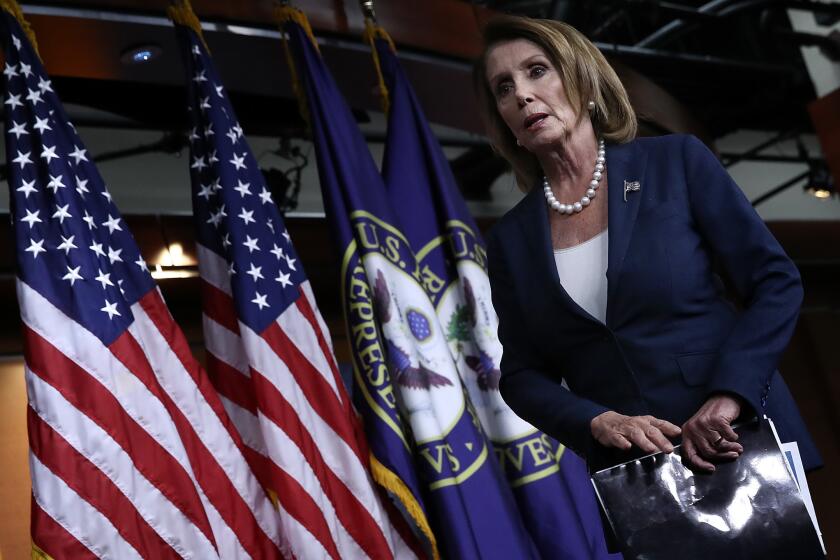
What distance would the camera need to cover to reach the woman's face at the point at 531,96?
66.9 inches

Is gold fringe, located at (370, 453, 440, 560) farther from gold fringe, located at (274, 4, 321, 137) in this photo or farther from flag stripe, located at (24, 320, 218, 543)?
gold fringe, located at (274, 4, 321, 137)

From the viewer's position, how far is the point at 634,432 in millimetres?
1428

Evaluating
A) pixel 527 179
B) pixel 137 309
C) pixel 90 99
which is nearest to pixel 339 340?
pixel 90 99

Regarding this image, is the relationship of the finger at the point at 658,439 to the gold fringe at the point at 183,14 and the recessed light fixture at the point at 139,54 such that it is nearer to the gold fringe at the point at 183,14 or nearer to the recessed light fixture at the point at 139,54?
the gold fringe at the point at 183,14

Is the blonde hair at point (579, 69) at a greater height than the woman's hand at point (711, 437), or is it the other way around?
the blonde hair at point (579, 69)

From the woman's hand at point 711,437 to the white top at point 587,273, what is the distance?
26cm

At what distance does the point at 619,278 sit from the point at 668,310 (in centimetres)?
8

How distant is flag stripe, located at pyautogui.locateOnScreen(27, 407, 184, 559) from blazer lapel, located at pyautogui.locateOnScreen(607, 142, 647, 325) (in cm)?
173

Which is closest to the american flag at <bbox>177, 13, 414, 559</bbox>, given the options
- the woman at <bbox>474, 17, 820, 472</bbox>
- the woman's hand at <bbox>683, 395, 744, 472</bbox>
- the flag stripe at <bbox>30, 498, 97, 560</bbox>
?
the flag stripe at <bbox>30, 498, 97, 560</bbox>

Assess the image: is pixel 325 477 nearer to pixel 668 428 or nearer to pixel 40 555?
pixel 40 555

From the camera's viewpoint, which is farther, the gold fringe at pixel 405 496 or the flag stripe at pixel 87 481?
the gold fringe at pixel 405 496

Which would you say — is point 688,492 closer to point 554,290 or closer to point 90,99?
point 554,290

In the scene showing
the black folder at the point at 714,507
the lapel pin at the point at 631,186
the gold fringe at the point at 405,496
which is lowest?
the black folder at the point at 714,507

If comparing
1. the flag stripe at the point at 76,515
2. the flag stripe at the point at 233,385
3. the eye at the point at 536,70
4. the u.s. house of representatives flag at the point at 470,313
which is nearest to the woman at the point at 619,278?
the eye at the point at 536,70
